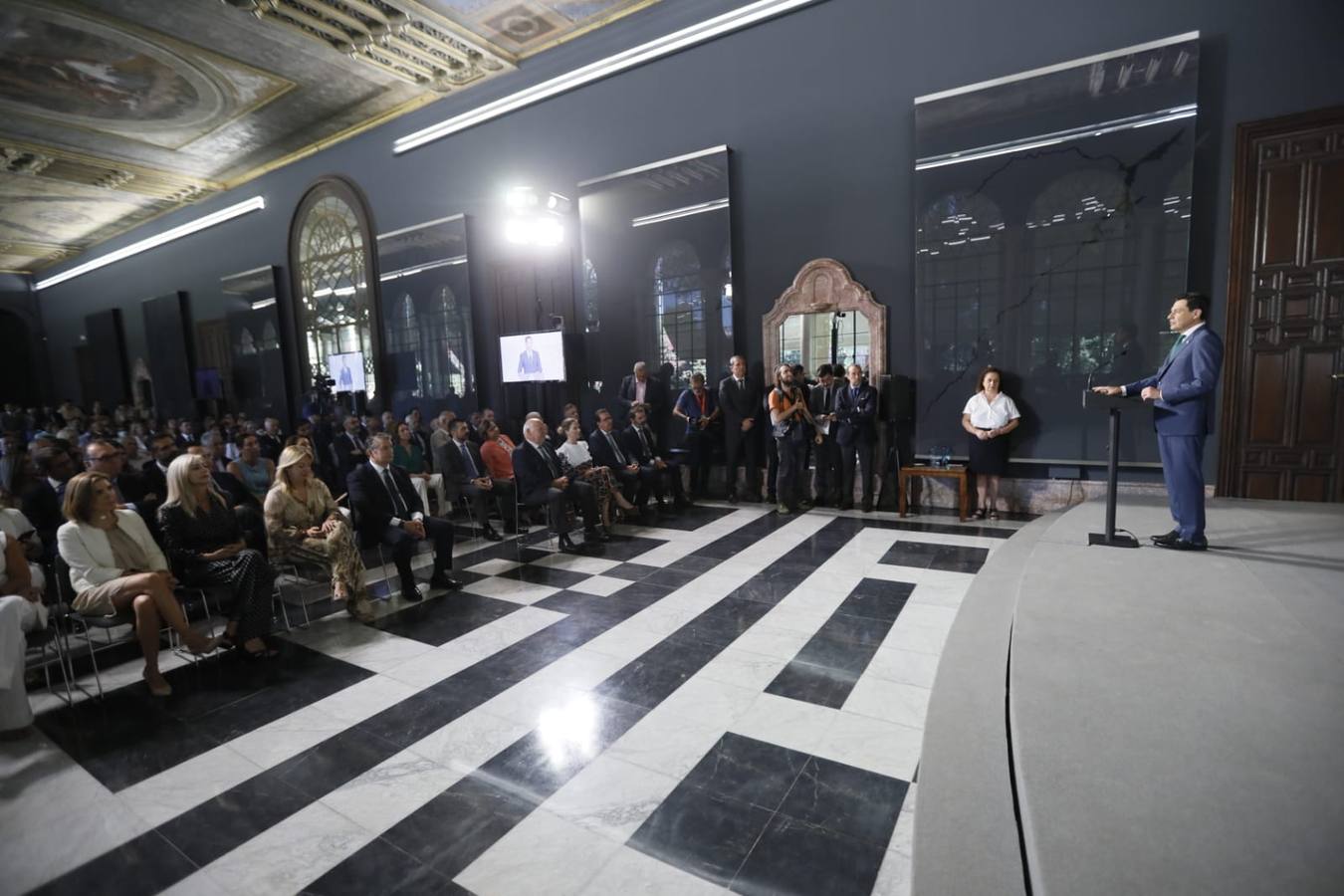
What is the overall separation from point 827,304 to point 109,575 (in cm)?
579

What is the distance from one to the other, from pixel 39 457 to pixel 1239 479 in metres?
8.91

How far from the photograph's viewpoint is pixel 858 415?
577cm

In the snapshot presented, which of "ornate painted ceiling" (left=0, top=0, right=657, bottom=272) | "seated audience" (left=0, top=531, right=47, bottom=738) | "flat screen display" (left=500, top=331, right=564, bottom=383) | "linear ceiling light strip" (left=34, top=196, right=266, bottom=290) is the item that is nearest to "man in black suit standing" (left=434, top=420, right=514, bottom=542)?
"flat screen display" (left=500, top=331, right=564, bottom=383)

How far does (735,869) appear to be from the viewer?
5.66ft

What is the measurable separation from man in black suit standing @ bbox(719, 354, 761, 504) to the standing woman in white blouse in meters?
2.04

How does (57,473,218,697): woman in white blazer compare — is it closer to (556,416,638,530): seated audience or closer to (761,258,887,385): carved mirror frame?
(556,416,638,530): seated audience

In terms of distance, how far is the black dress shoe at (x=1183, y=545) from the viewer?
329 centimetres

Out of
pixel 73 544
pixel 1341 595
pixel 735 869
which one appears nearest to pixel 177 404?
pixel 73 544

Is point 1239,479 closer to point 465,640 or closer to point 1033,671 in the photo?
point 1033,671

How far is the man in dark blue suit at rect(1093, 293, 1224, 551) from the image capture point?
3.10m

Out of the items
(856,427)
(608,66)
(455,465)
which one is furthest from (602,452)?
(608,66)

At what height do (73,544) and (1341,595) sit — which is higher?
(73,544)

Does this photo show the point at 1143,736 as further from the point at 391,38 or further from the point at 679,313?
the point at 391,38

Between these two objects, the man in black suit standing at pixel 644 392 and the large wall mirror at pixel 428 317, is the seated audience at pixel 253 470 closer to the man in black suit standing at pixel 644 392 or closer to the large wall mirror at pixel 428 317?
the man in black suit standing at pixel 644 392
